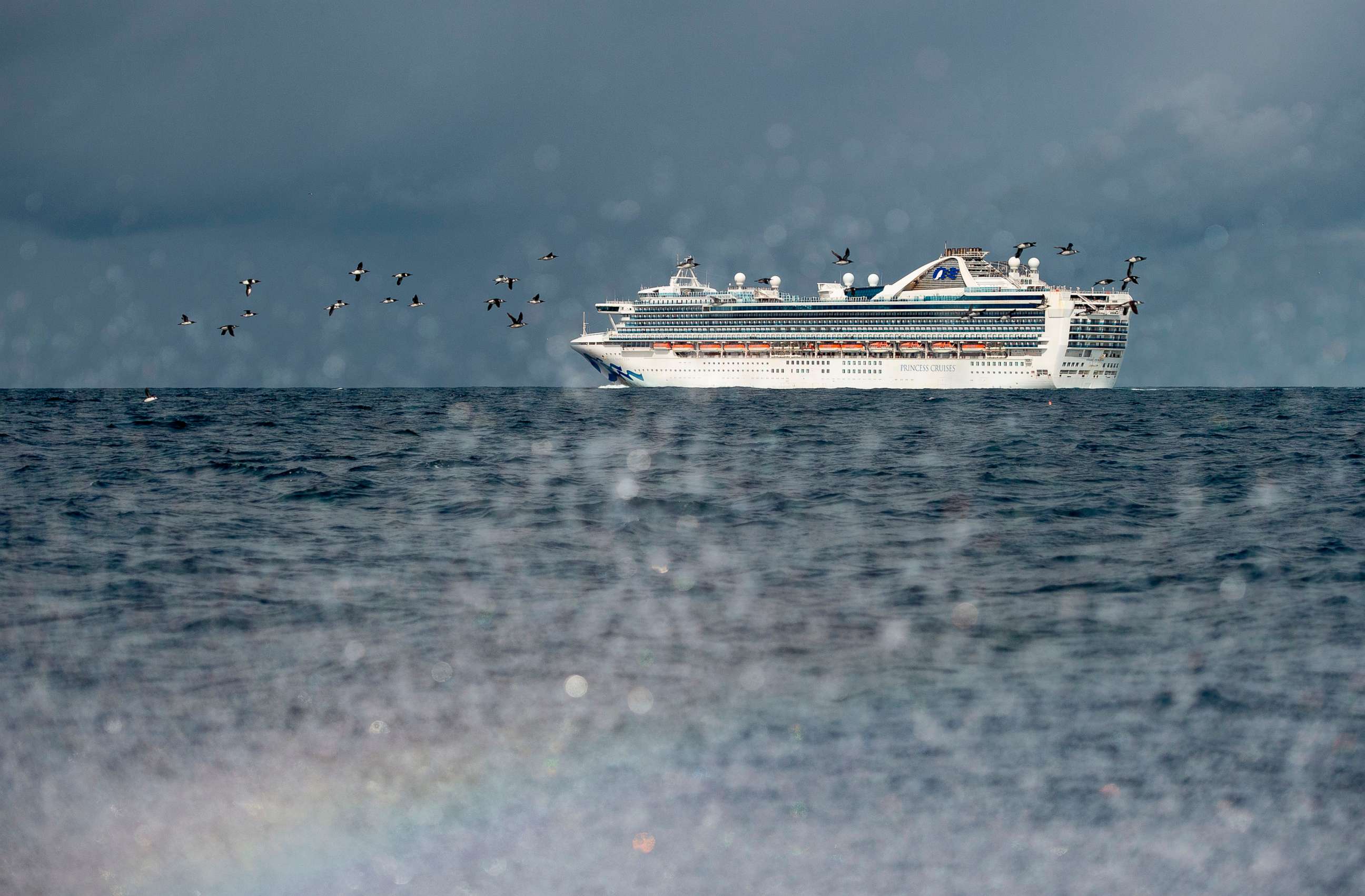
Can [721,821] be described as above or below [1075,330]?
below

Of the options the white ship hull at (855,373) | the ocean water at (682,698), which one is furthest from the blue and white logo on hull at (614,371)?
the ocean water at (682,698)

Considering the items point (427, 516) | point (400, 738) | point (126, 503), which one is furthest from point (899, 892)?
point (126, 503)

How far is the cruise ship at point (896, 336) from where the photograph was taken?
132 meters

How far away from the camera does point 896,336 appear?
440 feet

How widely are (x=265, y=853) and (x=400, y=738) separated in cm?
193

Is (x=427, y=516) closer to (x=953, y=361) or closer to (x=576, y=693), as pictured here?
(x=576, y=693)

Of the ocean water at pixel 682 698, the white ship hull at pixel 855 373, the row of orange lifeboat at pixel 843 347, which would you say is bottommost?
the ocean water at pixel 682 698

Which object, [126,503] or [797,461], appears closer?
[126,503]

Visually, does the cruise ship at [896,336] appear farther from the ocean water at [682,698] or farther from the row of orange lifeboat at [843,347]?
the ocean water at [682,698]

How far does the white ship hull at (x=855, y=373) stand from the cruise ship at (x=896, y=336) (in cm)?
14

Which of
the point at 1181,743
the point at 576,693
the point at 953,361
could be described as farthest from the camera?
the point at 953,361

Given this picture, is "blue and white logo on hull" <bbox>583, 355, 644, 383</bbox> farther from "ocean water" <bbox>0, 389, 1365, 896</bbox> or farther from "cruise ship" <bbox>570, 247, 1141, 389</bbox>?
"ocean water" <bbox>0, 389, 1365, 896</bbox>

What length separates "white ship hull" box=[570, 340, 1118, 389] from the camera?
132 m

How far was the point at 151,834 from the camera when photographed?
673 centimetres
